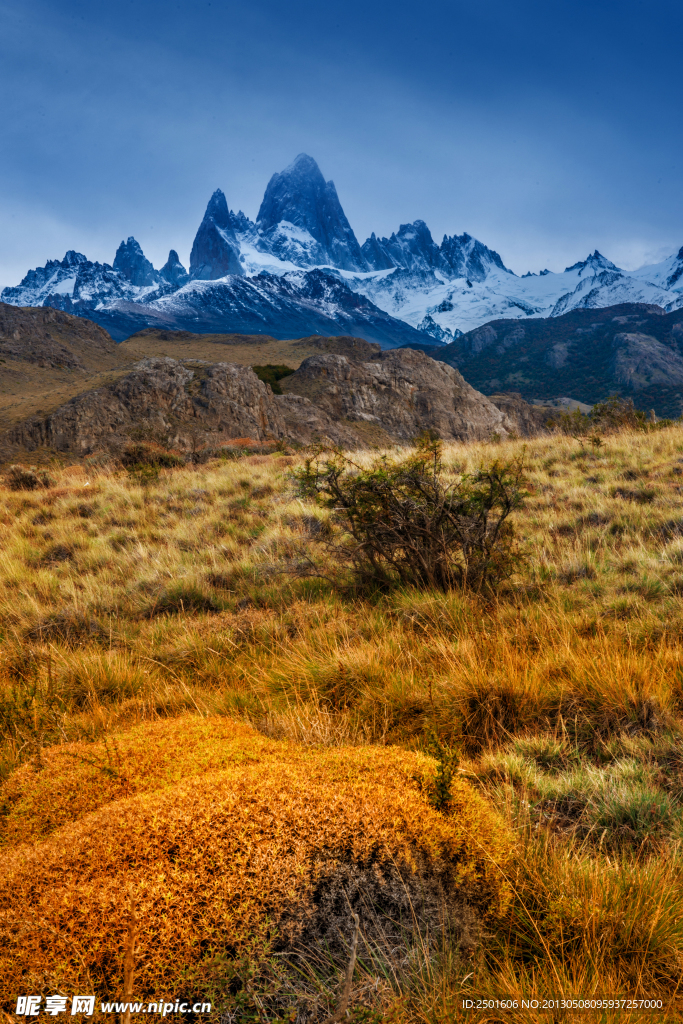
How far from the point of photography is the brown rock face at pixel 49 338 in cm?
5722

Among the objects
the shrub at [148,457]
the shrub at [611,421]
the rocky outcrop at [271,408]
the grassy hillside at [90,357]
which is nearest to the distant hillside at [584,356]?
the rocky outcrop at [271,408]

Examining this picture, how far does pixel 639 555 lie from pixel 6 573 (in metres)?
6.59

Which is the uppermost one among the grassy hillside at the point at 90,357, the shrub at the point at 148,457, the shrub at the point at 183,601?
the grassy hillside at the point at 90,357

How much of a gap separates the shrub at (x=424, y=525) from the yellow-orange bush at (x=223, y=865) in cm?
257

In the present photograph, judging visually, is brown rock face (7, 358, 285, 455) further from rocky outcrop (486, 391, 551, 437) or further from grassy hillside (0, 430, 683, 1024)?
rocky outcrop (486, 391, 551, 437)


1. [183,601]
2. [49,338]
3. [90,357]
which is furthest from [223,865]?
[49,338]

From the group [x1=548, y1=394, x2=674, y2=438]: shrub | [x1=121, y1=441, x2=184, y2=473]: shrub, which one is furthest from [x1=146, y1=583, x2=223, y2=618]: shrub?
[x1=548, y1=394, x2=674, y2=438]: shrub

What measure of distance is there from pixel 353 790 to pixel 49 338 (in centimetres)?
7844

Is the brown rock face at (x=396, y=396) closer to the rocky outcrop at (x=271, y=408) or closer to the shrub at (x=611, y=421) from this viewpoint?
the rocky outcrop at (x=271, y=408)

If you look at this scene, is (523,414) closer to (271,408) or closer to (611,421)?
(271,408)

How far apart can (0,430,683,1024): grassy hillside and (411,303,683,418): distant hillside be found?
338ft

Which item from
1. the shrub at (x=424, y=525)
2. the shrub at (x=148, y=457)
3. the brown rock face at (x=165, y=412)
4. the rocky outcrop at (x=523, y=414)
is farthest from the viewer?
the rocky outcrop at (x=523, y=414)

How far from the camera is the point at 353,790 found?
1423 mm

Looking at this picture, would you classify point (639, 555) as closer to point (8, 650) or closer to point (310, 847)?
point (310, 847)
